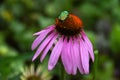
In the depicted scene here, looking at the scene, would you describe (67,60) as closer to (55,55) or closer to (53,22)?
(55,55)

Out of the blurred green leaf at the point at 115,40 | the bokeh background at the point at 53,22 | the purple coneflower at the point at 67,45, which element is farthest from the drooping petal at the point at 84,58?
the blurred green leaf at the point at 115,40

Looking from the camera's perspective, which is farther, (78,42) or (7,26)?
(7,26)

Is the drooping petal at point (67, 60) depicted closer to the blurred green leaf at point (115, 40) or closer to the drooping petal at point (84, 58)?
the drooping petal at point (84, 58)

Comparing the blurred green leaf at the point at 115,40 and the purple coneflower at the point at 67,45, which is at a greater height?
the purple coneflower at the point at 67,45

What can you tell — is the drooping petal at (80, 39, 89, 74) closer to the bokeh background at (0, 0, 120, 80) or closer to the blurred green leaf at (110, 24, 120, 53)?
the bokeh background at (0, 0, 120, 80)

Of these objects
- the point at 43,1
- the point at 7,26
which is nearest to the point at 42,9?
the point at 43,1

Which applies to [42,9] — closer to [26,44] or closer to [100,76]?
[26,44]

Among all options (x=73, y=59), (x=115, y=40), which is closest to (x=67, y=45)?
(x=73, y=59)
